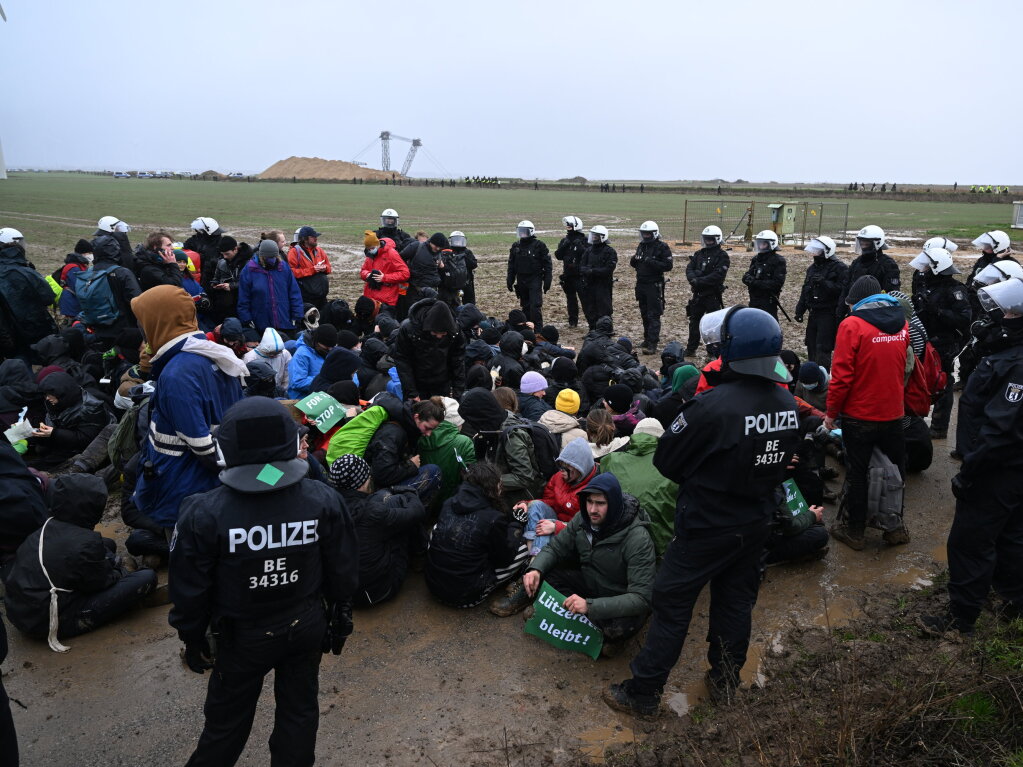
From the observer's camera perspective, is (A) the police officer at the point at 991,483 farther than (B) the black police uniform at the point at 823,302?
No

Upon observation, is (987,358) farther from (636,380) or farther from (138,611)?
(138,611)

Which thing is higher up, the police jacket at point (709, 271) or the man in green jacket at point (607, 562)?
the police jacket at point (709, 271)

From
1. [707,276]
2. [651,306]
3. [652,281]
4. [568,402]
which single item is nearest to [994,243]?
[707,276]

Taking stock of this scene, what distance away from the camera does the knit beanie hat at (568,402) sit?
614 cm

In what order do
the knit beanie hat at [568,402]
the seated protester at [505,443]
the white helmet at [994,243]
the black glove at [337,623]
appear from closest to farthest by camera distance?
the black glove at [337,623], the seated protester at [505,443], the knit beanie hat at [568,402], the white helmet at [994,243]

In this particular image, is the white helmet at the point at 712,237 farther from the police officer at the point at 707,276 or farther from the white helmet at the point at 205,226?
the white helmet at the point at 205,226

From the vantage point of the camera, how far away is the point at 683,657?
4211 millimetres

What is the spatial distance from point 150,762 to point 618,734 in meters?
2.33

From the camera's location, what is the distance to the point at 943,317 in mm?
7207

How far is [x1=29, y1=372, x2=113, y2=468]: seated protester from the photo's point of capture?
6445 millimetres

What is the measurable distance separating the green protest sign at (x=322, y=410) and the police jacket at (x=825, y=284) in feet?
21.6

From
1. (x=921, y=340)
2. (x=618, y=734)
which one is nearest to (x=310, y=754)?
(x=618, y=734)

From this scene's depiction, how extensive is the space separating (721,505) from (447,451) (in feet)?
7.94

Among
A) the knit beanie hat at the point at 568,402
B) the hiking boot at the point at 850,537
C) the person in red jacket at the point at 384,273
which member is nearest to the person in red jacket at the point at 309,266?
the person in red jacket at the point at 384,273
